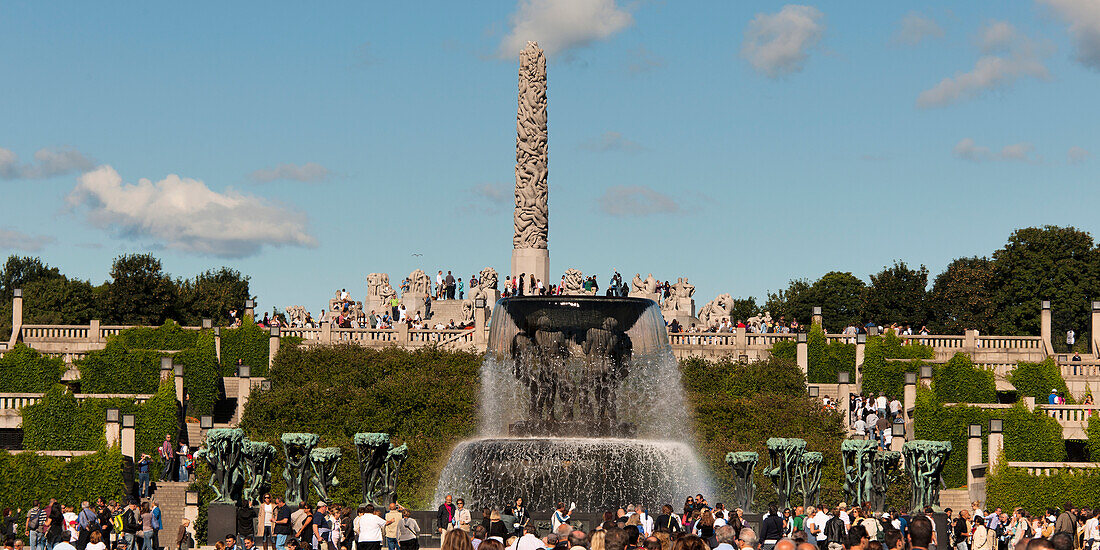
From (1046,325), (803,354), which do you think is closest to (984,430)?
(803,354)

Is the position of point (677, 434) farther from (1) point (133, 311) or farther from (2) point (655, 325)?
(1) point (133, 311)

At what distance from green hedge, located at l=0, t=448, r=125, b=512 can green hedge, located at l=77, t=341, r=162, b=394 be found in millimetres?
8792

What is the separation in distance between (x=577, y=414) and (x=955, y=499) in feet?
45.3

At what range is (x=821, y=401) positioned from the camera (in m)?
48.2

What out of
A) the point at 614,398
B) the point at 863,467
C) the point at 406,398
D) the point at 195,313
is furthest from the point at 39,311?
the point at 863,467

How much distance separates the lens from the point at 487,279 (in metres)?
64.3

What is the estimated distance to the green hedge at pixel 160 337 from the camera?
54688 mm

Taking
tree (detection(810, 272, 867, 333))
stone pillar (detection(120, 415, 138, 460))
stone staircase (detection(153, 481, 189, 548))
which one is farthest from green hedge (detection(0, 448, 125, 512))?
tree (detection(810, 272, 867, 333))

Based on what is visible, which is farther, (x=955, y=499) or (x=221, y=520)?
(x=955, y=499)

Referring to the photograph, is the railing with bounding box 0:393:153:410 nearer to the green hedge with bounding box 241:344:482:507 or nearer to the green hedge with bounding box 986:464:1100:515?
the green hedge with bounding box 241:344:482:507

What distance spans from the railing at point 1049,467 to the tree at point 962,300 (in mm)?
37610

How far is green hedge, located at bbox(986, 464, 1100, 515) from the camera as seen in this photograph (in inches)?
1646

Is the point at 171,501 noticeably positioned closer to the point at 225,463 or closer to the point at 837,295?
the point at 225,463

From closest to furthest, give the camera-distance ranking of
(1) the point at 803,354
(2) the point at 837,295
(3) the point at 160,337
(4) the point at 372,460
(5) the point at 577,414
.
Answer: (4) the point at 372,460
(5) the point at 577,414
(1) the point at 803,354
(3) the point at 160,337
(2) the point at 837,295
